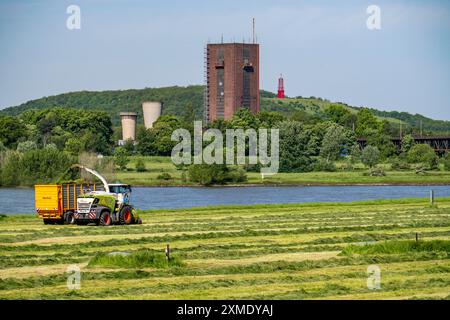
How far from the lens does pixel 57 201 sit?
51.8m

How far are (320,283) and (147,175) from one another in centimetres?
12069

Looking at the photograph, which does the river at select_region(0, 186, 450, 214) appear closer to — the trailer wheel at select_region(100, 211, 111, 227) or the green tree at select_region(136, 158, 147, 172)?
the green tree at select_region(136, 158, 147, 172)

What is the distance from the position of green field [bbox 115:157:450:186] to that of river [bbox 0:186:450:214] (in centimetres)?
632

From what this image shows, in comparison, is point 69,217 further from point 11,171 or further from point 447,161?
point 447,161

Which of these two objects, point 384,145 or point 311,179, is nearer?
point 311,179

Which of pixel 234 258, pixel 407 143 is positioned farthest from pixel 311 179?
pixel 234 258

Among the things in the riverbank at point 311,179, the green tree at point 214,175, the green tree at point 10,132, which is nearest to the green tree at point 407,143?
the riverbank at point 311,179

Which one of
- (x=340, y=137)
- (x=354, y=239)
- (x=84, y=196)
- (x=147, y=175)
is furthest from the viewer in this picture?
(x=340, y=137)

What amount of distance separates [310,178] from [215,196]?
142 ft
